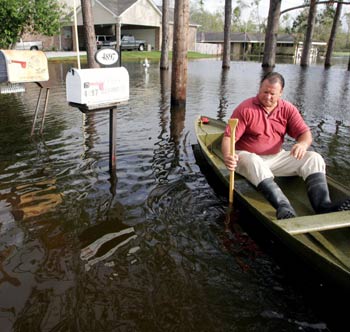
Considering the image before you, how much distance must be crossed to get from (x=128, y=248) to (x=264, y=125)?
2329 mm

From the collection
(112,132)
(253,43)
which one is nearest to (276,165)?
(112,132)

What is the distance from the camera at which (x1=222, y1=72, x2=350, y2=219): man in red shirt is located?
4141 mm

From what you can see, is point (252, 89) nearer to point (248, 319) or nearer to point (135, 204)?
point (135, 204)

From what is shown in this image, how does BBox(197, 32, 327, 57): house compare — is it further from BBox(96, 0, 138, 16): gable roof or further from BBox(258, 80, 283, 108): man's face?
BBox(258, 80, 283, 108): man's face

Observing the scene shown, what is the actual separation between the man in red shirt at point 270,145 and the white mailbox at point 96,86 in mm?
1705

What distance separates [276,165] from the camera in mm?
4637

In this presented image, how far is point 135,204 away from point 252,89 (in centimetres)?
1270

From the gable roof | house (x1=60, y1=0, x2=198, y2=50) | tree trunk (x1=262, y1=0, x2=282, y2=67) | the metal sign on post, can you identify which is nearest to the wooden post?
the metal sign on post

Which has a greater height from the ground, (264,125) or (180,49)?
(180,49)

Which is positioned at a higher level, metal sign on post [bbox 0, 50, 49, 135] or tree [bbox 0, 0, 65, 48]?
tree [bbox 0, 0, 65, 48]

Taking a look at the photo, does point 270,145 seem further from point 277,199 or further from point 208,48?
point 208,48

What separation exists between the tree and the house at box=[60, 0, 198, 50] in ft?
52.0

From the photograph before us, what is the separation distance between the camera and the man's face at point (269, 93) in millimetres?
4281

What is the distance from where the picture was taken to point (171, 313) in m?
2.97
